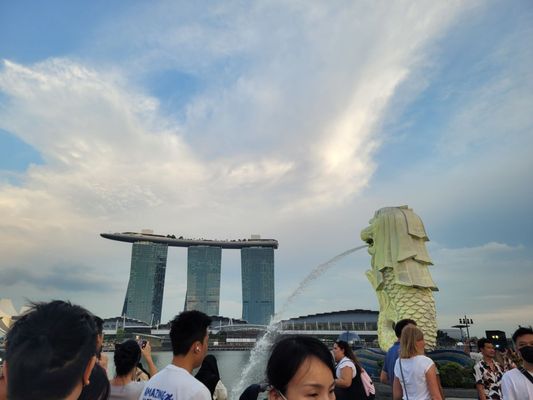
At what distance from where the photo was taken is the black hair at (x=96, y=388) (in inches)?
56.6

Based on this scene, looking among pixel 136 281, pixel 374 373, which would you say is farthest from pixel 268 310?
pixel 374 373

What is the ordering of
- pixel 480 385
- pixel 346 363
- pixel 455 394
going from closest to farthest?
pixel 346 363 < pixel 480 385 < pixel 455 394

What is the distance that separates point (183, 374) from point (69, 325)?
1144mm

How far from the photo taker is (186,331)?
2500 mm

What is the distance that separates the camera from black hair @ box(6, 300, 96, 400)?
1.16m

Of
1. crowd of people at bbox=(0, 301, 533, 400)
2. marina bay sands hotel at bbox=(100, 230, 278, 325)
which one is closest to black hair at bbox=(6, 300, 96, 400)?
crowd of people at bbox=(0, 301, 533, 400)

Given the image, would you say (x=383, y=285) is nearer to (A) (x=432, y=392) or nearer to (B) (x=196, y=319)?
(A) (x=432, y=392)

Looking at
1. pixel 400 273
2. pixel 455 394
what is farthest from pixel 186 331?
pixel 400 273

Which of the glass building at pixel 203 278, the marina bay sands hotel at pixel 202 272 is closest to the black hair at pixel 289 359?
the marina bay sands hotel at pixel 202 272

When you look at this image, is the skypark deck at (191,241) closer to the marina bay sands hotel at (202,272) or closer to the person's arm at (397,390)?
the marina bay sands hotel at (202,272)

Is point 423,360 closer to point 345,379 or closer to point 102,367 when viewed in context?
point 345,379

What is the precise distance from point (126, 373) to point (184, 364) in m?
0.75

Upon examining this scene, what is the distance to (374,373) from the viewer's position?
13430 mm

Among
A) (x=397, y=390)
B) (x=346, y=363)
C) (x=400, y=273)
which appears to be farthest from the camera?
(x=400, y=273)
